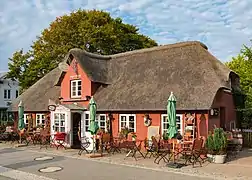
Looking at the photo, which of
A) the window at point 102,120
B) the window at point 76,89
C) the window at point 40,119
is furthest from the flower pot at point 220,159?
the window at point 40,119

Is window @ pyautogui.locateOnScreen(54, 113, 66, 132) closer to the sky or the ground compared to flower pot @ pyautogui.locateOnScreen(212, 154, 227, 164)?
closer to the sky

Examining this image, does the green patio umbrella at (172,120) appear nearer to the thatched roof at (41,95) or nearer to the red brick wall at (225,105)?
the red brick wall at (225,105)

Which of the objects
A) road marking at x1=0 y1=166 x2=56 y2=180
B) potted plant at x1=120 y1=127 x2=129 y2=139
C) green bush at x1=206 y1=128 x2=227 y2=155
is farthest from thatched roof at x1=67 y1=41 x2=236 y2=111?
road marking at x1=0 y1=166 x2=56 y2=180

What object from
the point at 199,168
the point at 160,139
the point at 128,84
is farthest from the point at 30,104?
the point at 199,168

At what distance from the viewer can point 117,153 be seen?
18047 millimetres

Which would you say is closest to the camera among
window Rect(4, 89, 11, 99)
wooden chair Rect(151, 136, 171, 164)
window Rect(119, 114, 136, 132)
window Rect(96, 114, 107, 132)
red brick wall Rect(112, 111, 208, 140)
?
wooden chair Rect(151, 136, 171, 164)

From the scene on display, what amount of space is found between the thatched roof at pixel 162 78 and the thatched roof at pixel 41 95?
4942mm

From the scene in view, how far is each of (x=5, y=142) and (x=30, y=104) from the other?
3.48 metres

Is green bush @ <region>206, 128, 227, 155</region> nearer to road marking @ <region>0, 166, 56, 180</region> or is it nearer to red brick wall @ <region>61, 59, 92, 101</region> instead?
road marking @ <region>0, 166, 56, 180</region>

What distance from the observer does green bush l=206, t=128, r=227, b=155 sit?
14.6 metres

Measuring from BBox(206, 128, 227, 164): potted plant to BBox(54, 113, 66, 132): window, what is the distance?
9687 mm

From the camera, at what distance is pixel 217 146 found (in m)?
14.7

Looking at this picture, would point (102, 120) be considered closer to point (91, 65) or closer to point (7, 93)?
point (91, 65)

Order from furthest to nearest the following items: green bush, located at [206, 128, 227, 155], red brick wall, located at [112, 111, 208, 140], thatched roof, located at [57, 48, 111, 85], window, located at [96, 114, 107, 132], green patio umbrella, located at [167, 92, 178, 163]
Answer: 1. thatched roof, located at [57, 48, 111, 85]
2. window, located at [96, 114, 107, 132]
3. red brick wall, located at [112, 111, 208, 140]
4. green bush, located at [206, 128, 227, 155]
5. green patio umbrella, located at [167, 92, 178, 163]
